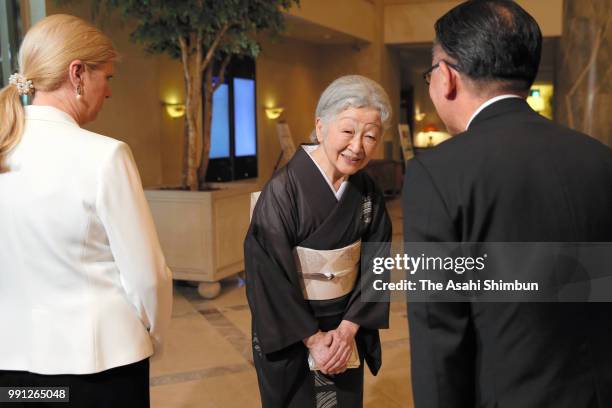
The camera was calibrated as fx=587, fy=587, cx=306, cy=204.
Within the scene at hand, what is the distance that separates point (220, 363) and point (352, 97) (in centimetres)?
234

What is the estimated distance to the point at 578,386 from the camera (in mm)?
1179

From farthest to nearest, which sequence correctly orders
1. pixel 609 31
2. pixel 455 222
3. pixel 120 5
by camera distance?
pixel 120 5 → pixel 609 31 → pixel 455 222

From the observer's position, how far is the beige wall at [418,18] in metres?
12.8

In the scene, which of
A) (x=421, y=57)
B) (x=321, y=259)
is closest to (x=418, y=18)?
(x=421, y=57)

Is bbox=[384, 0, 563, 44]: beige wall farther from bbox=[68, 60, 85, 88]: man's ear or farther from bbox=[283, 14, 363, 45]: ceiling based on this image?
bbox=[68, 60, 85, 88]: man's ear

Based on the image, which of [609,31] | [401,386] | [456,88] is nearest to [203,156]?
[401,386]

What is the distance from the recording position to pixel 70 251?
56.8 inches

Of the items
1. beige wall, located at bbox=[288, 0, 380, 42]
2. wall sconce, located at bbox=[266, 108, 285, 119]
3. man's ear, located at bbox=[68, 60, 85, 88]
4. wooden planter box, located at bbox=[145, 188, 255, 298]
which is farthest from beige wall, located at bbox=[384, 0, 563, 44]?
man's ear, located at bbox=[68, 60, 85, 88]

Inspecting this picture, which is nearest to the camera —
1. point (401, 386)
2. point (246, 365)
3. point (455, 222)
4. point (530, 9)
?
point (455, 222)

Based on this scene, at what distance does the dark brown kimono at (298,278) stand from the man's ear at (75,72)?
30.0 inches

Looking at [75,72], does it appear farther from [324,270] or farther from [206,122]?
[206,122]

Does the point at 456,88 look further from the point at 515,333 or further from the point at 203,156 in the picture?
the point at 203,156

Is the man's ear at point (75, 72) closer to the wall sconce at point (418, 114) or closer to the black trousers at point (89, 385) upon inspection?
the black trousers at point (89, 385)

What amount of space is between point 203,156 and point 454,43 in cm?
449
